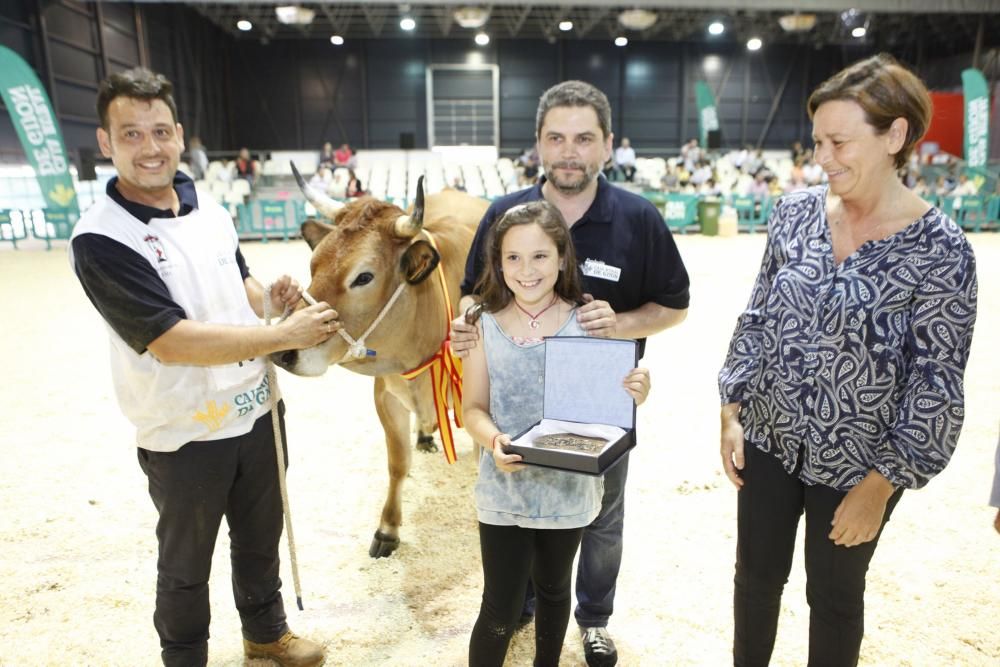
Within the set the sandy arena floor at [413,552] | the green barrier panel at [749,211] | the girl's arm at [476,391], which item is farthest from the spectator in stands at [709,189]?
the girl's arm at [476,391]

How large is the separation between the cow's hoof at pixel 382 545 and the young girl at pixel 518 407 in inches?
56.0

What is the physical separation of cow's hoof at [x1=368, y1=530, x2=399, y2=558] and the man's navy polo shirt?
5.23 feet

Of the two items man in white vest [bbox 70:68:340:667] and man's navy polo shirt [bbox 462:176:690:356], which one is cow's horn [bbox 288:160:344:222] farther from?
man's navy polo shirt [bbox 462:176:690:356]

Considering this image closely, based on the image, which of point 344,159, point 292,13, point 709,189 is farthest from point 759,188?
point 292,13

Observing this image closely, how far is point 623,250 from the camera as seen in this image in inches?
97.3

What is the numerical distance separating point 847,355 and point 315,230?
2.23 m

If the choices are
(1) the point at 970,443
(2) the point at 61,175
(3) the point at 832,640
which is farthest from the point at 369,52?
(3) the point at 832,640

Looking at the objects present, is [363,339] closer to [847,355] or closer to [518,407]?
[518,407]

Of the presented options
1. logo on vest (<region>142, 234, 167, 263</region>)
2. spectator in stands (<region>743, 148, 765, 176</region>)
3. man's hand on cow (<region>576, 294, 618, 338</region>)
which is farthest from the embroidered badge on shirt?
spectator in stands (<region>743, 148, 765, 176</region>)

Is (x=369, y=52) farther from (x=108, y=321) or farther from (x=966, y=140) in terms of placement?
(x=108, y=321)

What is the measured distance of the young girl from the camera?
78.7 inches

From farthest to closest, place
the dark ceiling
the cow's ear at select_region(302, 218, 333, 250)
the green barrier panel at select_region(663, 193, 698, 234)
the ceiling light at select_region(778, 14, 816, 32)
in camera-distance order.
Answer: the dark ceiling → the ceiling light at select_region(778, 14, 816, 32) → the green barrier panel at select_region(663, 193, 698, 234) → the cow's ear at select_region(302, 218, 333, 250)

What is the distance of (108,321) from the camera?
2.05 meters

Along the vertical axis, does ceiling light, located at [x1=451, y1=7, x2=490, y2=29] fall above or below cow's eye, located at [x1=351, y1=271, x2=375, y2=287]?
above
